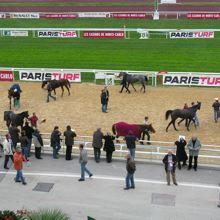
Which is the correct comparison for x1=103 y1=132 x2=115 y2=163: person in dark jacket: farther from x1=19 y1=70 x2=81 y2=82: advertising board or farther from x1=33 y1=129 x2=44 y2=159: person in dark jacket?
x1=19 y1=70 x2=81 y2=82: advertising board

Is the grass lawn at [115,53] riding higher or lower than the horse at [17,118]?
higher

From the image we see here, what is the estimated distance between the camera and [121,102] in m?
25.0

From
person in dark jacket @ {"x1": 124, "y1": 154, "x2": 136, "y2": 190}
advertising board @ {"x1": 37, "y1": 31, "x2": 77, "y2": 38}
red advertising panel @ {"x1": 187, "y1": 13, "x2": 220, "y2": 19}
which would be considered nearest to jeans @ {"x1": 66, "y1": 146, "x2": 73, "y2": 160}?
person in dark jacket @ {"x1": 124, "y1": 154, "x2": 136, "y2": 190}

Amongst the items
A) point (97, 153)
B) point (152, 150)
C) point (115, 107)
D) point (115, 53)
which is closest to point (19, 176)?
point (97, 153)

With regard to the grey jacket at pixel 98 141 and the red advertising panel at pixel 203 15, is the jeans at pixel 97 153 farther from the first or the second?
the red advertising panel at pixel 203 15

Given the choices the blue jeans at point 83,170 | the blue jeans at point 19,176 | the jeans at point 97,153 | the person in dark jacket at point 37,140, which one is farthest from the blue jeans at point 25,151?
the blue jeans at point 83,170

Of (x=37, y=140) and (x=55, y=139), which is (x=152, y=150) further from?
(x=37, y=140)

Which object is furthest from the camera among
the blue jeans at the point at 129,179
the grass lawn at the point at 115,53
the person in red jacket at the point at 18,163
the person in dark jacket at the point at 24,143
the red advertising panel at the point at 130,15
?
the red advertising panel at the point at 130,15

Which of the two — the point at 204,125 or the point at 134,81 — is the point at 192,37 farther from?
the point at 204,125

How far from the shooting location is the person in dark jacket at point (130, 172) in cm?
1494

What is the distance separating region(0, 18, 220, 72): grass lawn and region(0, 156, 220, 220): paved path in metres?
14.9

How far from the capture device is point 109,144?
1703cm

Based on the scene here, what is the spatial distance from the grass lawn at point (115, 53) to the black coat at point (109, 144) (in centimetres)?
1431

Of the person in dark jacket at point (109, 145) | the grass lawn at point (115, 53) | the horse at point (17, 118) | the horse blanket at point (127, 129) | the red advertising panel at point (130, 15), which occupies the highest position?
the red advertising panel at point (130, 15)
